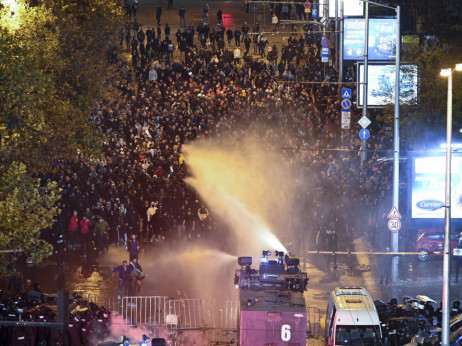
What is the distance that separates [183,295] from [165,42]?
97.6ft

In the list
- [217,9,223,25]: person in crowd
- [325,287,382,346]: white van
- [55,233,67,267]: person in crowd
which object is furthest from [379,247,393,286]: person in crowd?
[217,9,223,25]: person in crowd

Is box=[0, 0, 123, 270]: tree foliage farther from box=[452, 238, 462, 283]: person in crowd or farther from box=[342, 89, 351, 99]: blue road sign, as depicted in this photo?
box=[452, 238, 462, 283]: person in crowd

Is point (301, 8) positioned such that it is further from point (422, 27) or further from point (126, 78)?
point (126, 78)

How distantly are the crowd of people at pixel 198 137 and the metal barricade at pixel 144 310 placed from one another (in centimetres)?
572

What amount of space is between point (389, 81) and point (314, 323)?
19963mm

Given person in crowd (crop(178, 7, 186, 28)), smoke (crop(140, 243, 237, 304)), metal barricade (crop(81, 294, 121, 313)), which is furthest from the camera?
person in crowd (crop(178, 7, 186, 28))

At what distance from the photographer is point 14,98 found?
25.5m

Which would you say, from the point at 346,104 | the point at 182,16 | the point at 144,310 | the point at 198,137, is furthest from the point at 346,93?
the point at 144,310

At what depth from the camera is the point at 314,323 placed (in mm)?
26578

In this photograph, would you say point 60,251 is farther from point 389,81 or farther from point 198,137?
point 389,81

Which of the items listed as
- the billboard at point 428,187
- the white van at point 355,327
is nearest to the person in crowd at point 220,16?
the billboard at point 428,187

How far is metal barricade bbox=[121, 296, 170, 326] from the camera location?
26312 millimetres

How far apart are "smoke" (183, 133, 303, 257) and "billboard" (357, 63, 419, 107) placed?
220 inches

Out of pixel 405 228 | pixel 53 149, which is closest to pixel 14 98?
pixel 53 149
